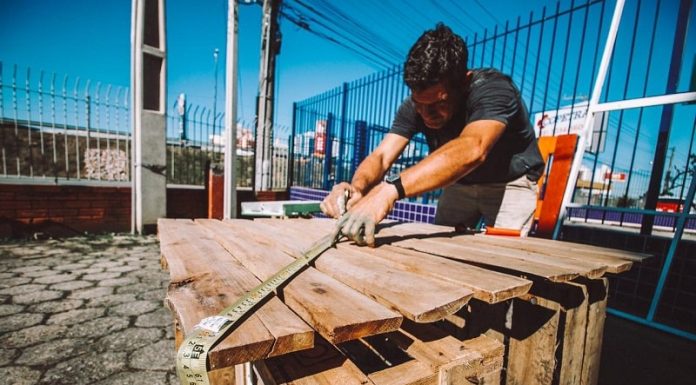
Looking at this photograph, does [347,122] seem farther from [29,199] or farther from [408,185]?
[29,199]

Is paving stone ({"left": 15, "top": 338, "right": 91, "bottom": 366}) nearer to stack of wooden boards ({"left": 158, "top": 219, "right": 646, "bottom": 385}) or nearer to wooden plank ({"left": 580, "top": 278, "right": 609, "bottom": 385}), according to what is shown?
stack of wooden boards ({"left": 158, "top": 219, "right": 646, "bottom": 385})

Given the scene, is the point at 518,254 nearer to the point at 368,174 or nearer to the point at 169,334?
the point at 368,174

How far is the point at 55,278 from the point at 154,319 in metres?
1.62

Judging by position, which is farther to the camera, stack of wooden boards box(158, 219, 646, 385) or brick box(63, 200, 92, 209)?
brick box(63, 200, 92, 209)

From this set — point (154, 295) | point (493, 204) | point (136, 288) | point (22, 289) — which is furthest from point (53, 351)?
point (493, 204)

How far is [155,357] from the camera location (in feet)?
5.93

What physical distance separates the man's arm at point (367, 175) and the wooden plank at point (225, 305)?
0.73m

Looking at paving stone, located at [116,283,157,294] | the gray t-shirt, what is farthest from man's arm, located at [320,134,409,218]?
paving stone, located at [116,283,157,294]

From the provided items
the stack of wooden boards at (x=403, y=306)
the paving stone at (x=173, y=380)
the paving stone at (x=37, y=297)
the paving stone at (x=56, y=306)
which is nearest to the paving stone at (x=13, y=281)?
the paving stone at (x=37, y=297)

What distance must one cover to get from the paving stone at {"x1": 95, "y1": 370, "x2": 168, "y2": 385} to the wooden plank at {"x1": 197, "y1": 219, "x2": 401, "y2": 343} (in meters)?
1.07

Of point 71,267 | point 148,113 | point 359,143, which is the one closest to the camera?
point 71,267

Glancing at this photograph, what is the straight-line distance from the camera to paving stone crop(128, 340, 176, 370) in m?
1.72

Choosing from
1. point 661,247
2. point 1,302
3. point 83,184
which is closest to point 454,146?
point 661,247

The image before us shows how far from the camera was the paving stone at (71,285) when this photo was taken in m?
2.72
